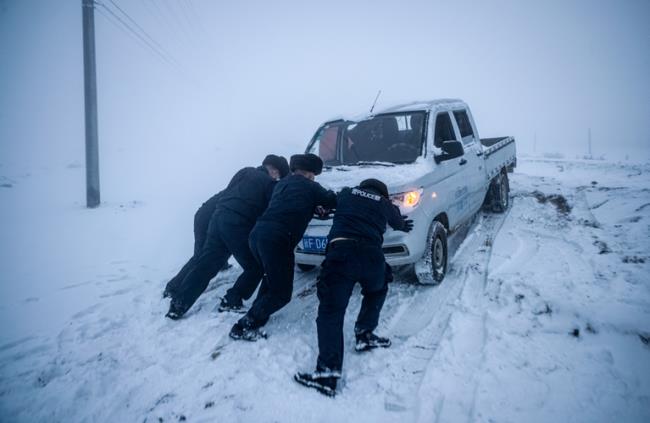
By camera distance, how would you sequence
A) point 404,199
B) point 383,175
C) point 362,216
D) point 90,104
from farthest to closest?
point 90,104 < point 383,175 < point 404,199 < point 362,216

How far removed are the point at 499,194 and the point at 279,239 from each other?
17.3 ft

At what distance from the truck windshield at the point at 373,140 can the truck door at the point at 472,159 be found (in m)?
1.08

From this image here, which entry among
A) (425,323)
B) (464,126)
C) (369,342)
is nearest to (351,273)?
(369,342)

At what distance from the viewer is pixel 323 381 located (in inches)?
90.2

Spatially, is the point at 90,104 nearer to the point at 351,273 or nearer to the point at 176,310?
the point at 176,310

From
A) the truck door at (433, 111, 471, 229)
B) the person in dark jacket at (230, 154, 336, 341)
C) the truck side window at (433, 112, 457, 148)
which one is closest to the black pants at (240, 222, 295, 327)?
the person in dark jacket at (230, 154, 336, 341)

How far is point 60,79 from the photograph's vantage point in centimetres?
3109

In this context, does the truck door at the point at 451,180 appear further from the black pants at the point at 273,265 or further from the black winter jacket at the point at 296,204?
the black pants at the point at 273,265

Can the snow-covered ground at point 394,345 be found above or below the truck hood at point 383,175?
below

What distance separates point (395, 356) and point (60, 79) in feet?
138

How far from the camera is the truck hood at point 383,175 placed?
3.21m

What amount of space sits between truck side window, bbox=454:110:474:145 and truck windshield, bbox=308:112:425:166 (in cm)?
120

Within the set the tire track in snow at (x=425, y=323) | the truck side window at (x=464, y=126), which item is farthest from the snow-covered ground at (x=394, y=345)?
the truck side window at (x=464, y=126)

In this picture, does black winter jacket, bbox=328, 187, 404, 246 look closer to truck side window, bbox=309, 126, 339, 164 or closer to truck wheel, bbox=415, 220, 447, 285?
truck wheel, bbox=415, 220, 447, 285
